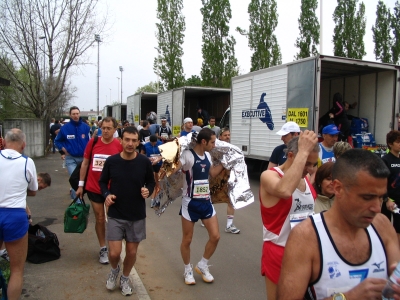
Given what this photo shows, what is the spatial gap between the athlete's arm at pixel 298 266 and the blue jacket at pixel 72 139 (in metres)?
5.96

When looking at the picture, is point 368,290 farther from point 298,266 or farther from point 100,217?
point 100,217

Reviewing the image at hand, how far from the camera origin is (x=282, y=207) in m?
2.78

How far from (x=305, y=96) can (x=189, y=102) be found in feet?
37.0

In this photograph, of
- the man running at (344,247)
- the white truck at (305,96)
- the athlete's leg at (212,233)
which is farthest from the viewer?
the white truck at (305,96)

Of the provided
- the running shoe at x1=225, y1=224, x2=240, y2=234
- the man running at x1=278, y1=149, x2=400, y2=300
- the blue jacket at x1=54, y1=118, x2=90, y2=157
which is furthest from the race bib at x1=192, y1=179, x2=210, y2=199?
the blue jacket at x1=54, y1=118, x2=90, y2=157

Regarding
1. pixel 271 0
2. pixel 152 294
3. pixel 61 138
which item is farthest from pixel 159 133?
pixel 271 0

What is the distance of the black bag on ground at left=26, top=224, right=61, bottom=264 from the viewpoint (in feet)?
16.7

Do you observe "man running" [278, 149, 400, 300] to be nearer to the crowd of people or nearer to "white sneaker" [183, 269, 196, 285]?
the crowd of people

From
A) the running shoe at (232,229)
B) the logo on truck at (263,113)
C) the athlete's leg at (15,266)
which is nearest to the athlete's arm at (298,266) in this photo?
the athlete's leg at (15,266)

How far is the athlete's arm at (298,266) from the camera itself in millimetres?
1648

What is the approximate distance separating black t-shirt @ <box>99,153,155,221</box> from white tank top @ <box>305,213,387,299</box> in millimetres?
2738

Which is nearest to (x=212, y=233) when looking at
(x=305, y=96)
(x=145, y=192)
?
(x=145, y=192)

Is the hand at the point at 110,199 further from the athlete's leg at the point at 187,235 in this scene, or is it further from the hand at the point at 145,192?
the athlete's leg at the point at 187,235

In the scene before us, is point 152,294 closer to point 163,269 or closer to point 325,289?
point 163,269
